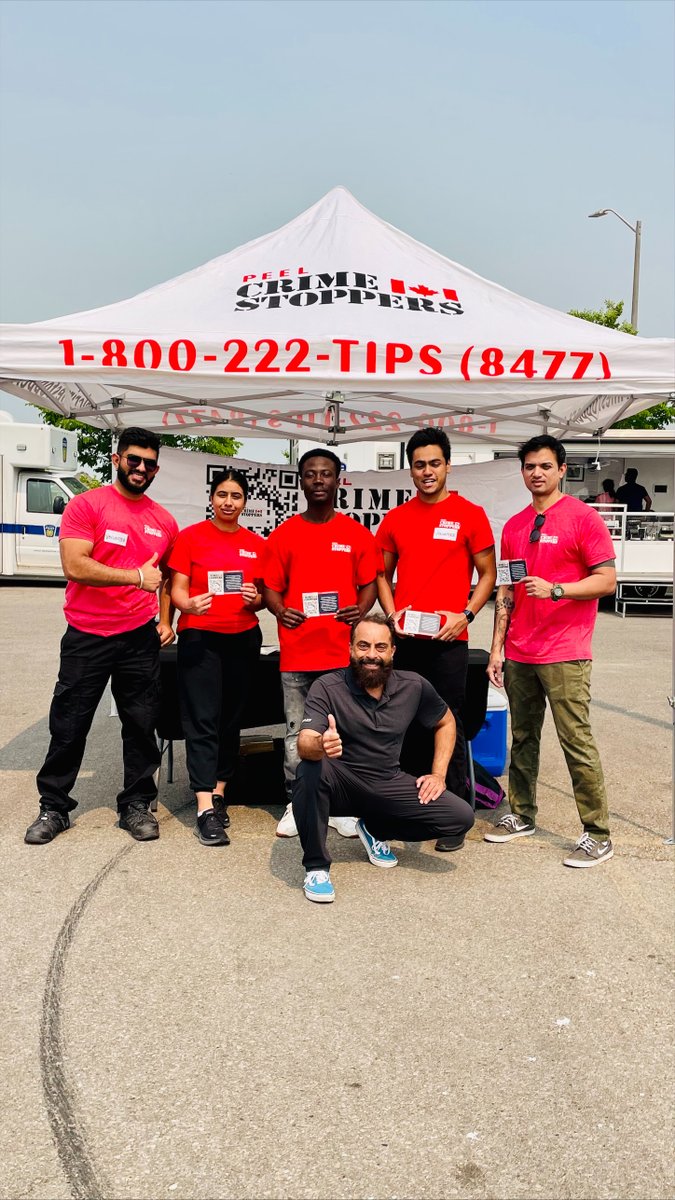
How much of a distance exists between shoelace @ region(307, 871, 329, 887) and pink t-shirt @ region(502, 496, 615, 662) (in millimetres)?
1409

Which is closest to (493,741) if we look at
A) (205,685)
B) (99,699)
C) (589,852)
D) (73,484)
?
(589,852)

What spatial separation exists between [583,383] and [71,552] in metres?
2.66

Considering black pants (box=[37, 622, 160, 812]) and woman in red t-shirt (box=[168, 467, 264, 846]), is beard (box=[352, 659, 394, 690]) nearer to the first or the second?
woman in red t-shirt (box=[168, 467, 264, 846])

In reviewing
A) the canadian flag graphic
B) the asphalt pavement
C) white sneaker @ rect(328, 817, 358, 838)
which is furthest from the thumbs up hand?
the canadian flag graphic

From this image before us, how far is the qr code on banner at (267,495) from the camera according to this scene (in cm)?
702

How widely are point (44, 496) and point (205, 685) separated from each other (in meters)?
15.5

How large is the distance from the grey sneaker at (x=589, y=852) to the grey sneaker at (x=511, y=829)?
359 millimetres

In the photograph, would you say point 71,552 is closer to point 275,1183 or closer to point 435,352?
point 435,352

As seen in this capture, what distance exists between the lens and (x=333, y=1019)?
2.96 meters

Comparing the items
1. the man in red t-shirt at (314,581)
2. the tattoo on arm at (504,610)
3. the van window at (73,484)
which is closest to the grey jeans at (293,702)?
the man in red t-shirt at (314,581)

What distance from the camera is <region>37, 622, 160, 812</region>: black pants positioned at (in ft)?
15.0

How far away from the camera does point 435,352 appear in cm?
466

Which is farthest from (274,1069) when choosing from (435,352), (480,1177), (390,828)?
(435,352)

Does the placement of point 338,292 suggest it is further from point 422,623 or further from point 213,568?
point 422,623
